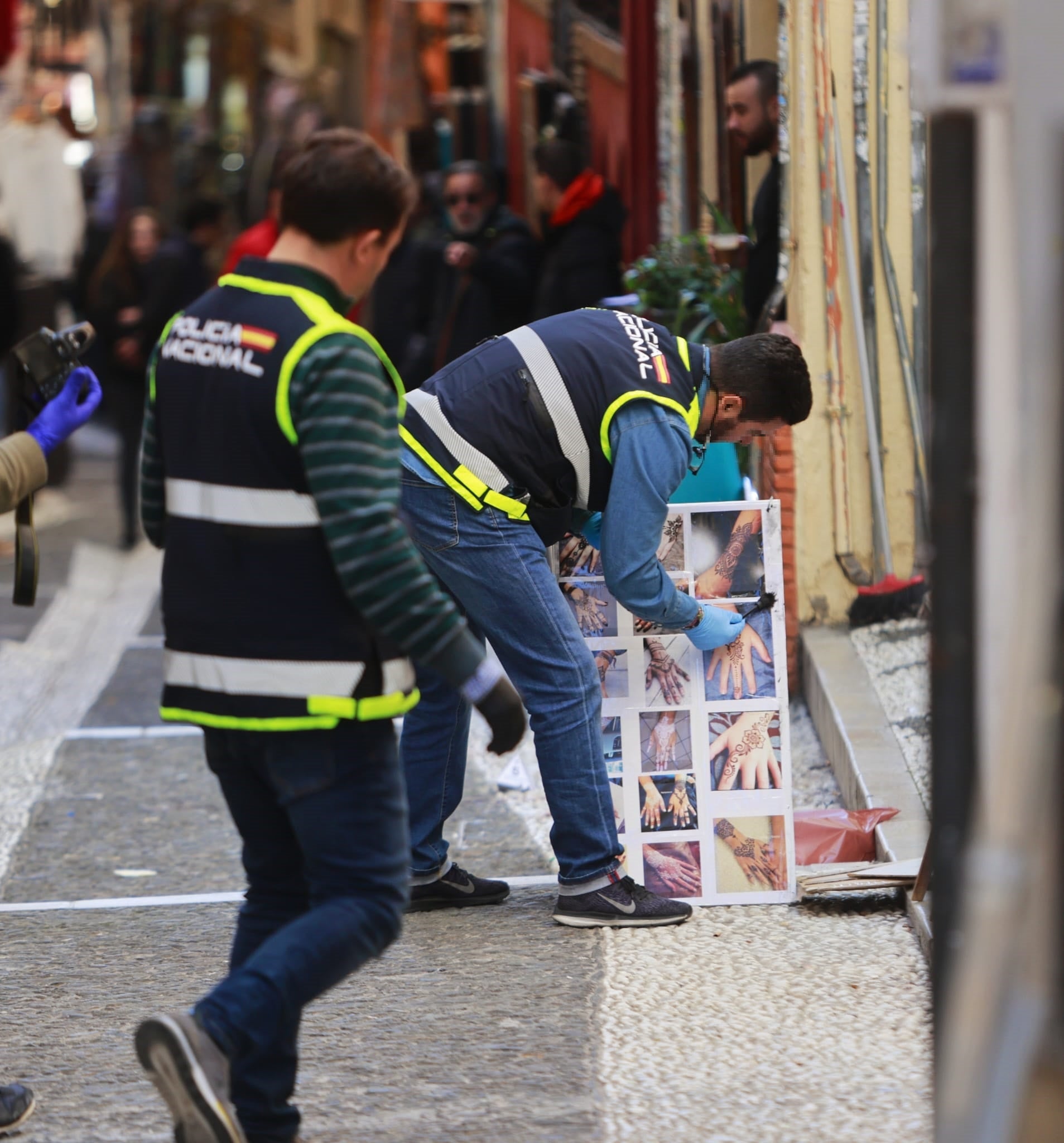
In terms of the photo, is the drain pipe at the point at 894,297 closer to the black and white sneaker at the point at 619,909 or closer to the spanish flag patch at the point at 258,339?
the black and white sneaker at the point at 619,909

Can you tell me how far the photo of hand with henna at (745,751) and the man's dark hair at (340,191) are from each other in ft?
6.75

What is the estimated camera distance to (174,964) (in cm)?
431

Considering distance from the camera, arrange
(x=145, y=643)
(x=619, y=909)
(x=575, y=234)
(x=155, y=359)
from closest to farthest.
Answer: (x=155, y=359), (x=619, y=909), (x=145, y=643), (x=575, y=234)

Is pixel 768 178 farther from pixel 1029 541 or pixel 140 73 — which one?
pixel 140 73

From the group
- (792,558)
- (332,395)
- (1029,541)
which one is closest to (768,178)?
(792,558)

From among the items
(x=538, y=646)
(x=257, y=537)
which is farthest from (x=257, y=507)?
(x=538, y=646)

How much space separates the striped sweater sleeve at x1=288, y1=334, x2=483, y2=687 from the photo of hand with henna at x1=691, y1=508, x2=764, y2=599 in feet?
5.93

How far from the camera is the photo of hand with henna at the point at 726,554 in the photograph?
15.0 feet

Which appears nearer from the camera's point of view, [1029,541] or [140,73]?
[1029,541]

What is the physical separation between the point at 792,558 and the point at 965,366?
447cm

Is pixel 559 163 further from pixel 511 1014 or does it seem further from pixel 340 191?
pixel 340 191

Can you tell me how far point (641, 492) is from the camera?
4.07 metres

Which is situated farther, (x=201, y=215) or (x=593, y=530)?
(x=201, y=215)

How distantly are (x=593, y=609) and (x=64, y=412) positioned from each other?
4.70ft
